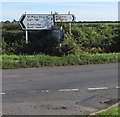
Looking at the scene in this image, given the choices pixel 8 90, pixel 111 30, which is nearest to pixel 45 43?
pixel 111 30

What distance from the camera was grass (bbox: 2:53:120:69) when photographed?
16969 mm

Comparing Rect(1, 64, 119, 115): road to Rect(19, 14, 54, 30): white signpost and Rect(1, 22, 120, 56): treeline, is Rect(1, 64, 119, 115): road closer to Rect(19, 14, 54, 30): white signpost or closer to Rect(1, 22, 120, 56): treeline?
Rect(1, 22, 120, 56): treeline

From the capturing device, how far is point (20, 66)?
16906 millimetres

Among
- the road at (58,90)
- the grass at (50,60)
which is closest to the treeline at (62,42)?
the grass at (50,60)

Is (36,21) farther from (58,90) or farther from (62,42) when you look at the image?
(58,90)

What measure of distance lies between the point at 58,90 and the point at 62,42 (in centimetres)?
897

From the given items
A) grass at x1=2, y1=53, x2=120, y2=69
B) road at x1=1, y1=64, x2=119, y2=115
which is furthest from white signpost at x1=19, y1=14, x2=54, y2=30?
road at x1=1, y1=64, x2=119, y2=115

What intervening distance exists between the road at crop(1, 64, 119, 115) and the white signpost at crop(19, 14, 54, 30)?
5.19 metres

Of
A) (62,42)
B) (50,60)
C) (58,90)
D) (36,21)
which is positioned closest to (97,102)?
(58,90)

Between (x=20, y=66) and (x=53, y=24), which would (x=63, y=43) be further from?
(x=20, y=66)

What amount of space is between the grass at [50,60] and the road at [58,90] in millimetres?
814

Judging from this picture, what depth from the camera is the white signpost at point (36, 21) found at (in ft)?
69.2

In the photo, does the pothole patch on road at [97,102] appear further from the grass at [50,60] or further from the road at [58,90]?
the grass at [50,60]

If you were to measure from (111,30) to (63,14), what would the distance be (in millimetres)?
4829
